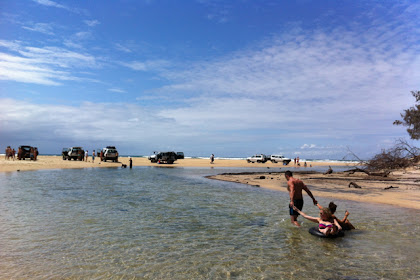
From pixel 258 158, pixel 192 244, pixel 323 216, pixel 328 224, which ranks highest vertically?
pixel 258 158

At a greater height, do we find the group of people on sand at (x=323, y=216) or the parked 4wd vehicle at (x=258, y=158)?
the parked 4wd vehicle at (x=258, y=158)

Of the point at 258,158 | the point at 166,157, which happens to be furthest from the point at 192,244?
the point at 258,158

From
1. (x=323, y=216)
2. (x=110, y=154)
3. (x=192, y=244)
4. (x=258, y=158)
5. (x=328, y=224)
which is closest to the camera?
(x=192, y=244)

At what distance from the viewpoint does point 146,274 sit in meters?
5.56

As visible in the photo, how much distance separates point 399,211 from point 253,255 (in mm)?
9239

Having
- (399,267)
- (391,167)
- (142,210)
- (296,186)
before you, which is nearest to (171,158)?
(391,167)

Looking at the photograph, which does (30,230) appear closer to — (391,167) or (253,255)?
(253,255)

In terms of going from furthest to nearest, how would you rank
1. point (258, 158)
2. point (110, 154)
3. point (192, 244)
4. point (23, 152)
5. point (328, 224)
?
point (258, 158) < point (110, 154) < point (23, 152) < point (328, 224) < point (192, 244)

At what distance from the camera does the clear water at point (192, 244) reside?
573cm

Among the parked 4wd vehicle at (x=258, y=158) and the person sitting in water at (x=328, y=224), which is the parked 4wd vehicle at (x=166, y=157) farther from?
the person sitting in water at (x=328, y=224)

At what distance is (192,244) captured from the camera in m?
7.54

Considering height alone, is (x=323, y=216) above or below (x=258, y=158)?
below

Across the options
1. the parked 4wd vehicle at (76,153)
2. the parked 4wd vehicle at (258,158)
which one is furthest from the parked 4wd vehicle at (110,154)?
the parked 4wd vehicle at (258,158)

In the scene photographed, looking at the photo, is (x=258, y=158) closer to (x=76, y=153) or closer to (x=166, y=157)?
(x=166, y=157)
